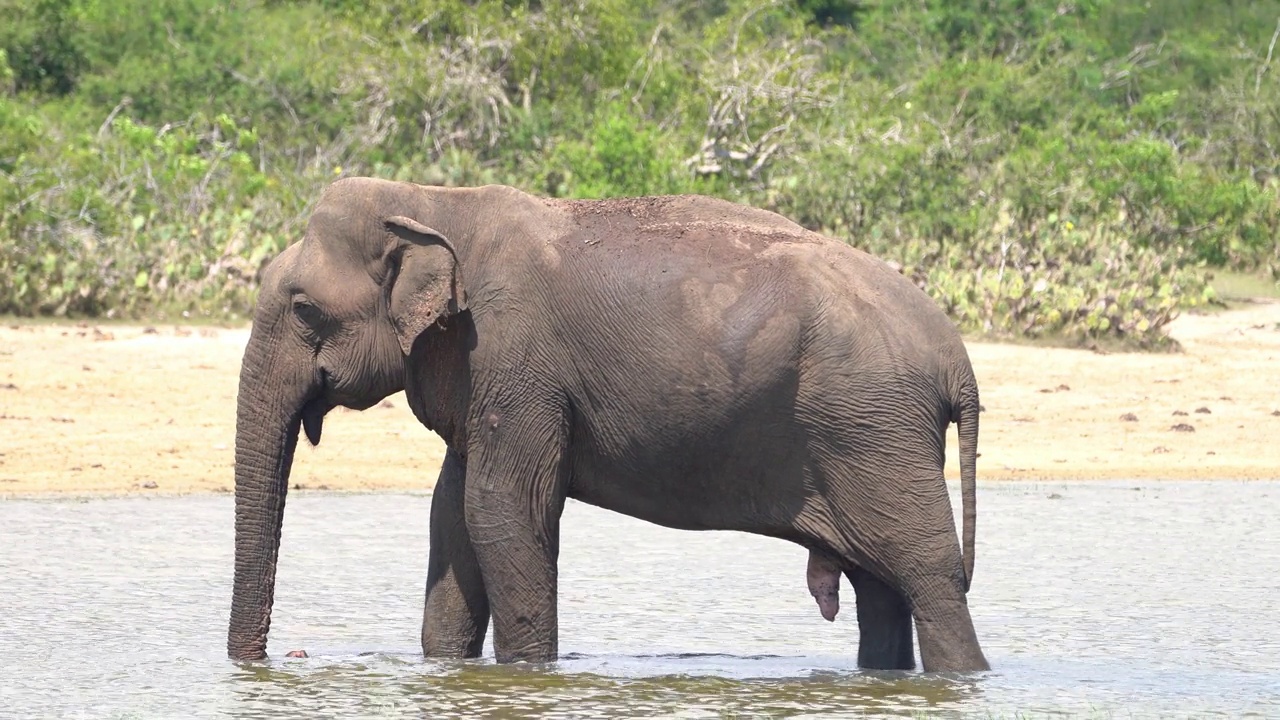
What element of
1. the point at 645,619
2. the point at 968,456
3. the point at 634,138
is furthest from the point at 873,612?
the point at 634,138

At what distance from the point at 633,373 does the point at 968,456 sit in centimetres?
104

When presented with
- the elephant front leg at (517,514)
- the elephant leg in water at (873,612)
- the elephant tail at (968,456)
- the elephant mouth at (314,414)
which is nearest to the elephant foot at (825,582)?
the elephant leg in water at (873,612)

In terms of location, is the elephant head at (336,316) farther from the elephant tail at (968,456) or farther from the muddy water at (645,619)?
the elephant tail at (968,456)

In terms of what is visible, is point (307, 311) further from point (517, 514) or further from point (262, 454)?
point (517, 514)

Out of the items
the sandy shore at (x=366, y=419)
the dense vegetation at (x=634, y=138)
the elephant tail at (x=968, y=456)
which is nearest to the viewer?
the elephant tail at (x=968, y=456)

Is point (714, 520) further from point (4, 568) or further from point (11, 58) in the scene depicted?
point (11, 58)

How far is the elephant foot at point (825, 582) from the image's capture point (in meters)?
6.57

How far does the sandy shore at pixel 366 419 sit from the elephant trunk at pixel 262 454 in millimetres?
4822

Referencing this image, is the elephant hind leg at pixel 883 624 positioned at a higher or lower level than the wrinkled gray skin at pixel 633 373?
lower

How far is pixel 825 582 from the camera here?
661cm

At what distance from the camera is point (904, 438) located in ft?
20.5

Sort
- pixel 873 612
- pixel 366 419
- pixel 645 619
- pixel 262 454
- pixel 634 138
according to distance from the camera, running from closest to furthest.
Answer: pixel 262 454
pixel 873 612
pixel 645 619
pixel 366 419
pixel 634 138

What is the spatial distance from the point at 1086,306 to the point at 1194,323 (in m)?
1.82

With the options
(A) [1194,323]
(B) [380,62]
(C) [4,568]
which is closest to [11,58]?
(B) [380,62]
